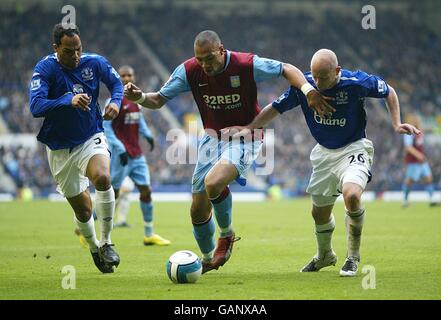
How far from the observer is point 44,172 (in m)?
36.4

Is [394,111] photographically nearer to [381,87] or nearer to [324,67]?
[381,87]

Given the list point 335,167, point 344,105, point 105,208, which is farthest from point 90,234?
point 344,105

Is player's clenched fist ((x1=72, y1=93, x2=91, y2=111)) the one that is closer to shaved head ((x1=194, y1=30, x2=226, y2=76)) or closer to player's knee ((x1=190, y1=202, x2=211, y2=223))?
shaved head ((x1=194, y1=30, x2=226, y2=76))

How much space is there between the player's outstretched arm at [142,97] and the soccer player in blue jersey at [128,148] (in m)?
5.29

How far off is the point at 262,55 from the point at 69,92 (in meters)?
37.8

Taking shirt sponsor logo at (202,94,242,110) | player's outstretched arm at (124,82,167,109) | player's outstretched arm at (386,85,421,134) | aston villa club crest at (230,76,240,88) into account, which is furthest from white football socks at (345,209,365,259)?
player's outstretched arm at (124,82,167,109)

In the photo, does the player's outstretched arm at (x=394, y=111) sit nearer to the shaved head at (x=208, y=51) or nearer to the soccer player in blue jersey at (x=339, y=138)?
the soccer player in blue jersey at (x=339, y=138)

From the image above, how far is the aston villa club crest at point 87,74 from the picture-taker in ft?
33.3

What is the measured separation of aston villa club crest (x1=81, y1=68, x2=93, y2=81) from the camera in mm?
10148

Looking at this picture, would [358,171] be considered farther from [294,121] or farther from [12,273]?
[294,121]

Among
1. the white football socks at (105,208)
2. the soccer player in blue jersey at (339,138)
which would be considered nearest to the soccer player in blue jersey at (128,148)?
the white football socks at (105,208)
